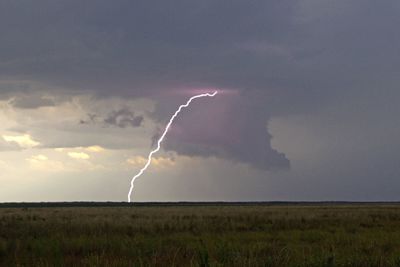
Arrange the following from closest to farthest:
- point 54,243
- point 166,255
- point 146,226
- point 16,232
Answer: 1. point 166,255
2. point 54,243
3. point 16,232
4. point 146,226

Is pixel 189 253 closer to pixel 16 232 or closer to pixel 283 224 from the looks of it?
pixel 16 232

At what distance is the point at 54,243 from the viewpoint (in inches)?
713

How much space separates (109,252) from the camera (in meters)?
15.8

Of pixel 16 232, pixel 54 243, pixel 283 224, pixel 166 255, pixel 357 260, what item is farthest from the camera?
pixel 283 224

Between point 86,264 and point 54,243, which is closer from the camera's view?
point 86,264

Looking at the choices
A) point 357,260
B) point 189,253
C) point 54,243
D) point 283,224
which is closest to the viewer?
point 357,260

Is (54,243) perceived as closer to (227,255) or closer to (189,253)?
(189,253)

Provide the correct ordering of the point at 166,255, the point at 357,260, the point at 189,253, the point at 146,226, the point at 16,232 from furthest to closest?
the point at 146,226 → the point at 16,232 → the point at 189,253 → the point at 166,255 → the point at 357,260

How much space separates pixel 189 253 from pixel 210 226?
12.9 metres

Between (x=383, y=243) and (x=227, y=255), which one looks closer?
(x=227, y=255)

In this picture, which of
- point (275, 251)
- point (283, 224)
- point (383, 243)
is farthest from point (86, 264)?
point (283, 224)

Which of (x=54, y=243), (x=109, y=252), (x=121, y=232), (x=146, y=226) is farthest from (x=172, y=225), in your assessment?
(x=109, y=252)

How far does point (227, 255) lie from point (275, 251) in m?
3.00

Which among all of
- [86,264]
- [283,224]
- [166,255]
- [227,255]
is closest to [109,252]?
[166,255]
